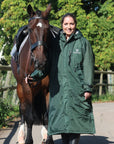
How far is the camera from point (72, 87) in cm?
384

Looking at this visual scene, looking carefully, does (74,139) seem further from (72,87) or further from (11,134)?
(11,134)

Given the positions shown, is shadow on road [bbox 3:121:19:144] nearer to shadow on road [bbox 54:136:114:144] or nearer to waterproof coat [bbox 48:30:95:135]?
shadow on road [bbox 54:136:114:144]

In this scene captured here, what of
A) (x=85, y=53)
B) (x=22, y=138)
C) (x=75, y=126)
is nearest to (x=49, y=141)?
(x=22, y=138)

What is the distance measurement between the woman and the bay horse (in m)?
0.40

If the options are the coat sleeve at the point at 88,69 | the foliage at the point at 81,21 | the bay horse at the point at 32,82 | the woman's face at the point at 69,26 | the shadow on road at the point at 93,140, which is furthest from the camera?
the foliage at the point at 81,21

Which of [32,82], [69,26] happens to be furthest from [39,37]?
[32,82]

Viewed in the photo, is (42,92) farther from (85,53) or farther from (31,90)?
(85,53)

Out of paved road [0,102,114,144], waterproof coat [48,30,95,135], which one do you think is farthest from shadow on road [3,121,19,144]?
waterproof coat [48,30,95,135]

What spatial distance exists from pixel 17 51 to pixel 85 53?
1900 millimetres

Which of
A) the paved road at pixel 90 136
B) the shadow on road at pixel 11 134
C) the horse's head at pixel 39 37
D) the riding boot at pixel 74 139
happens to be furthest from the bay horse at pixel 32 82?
the riding boot at pixel 74 139

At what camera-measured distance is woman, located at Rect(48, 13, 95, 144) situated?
3826 millimetres

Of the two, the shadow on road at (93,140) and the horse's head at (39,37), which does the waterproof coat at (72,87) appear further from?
the shadow on road at (93,140)

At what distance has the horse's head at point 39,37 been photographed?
3.99 meters

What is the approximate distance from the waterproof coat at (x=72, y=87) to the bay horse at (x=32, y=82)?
1.40 feet
